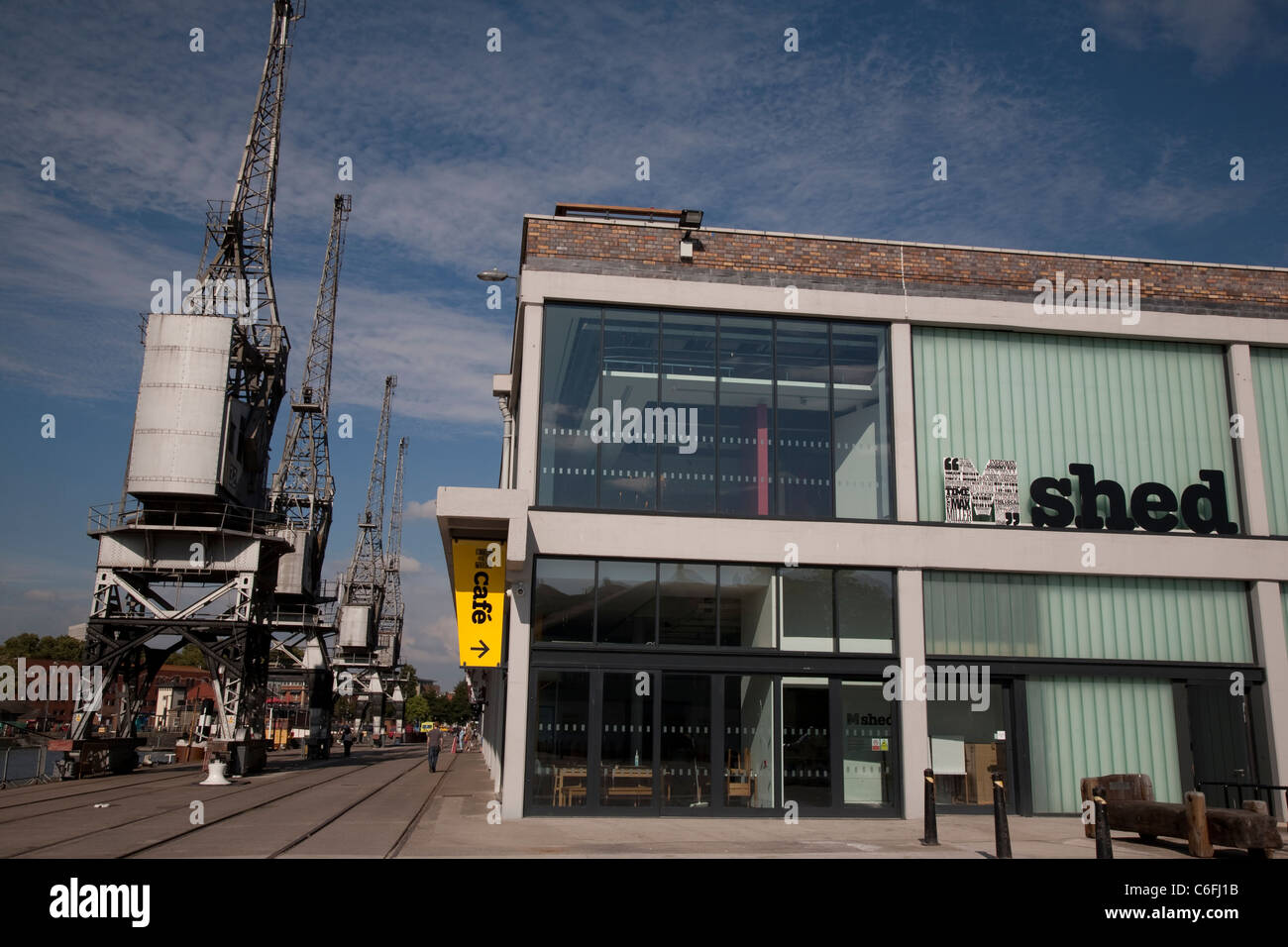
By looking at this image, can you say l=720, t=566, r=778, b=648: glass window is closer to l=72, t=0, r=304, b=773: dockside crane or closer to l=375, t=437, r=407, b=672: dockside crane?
l=72, t=0, r=304, b=773: dockside crane

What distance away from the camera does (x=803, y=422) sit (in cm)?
2062

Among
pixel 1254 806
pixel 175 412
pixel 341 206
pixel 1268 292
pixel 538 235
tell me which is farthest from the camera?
pixel 341 206

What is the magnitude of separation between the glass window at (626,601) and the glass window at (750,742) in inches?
77.9

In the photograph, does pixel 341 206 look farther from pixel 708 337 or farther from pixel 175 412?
pixel 708 337

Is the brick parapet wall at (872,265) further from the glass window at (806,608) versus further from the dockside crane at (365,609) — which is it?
the dockside crane at (365,609)

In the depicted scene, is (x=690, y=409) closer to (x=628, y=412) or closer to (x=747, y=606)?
(x=628, y=412)

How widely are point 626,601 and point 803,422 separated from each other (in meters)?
5.31

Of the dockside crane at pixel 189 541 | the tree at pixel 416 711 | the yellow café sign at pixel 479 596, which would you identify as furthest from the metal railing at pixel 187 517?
the tree at pixel 416 711

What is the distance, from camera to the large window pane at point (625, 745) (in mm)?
18469

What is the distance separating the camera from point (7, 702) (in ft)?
497

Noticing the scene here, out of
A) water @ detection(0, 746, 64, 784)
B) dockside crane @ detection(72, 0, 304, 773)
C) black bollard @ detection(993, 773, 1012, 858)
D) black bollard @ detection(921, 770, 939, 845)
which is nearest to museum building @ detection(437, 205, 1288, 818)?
black bollard @ detection(921, 770, 939, 845)

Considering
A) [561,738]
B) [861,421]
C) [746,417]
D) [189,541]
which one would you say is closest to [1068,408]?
[861,421]
